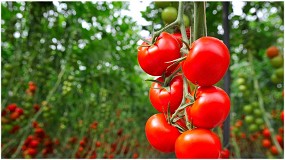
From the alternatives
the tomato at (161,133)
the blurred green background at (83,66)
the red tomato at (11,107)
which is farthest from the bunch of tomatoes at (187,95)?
the red tomato at (11,107)

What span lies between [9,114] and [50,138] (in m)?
0.75

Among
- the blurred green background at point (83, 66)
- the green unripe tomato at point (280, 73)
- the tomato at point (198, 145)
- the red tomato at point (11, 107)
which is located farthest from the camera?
the red tomato at point (11, 107)

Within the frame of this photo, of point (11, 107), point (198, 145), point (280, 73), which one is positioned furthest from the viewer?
point (11, 107)

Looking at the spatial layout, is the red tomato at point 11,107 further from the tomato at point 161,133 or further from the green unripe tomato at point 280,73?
the tomato at point 161,133

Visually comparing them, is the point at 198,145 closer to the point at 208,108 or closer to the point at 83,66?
the point at 208,108

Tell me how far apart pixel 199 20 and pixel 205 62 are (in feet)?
0.18

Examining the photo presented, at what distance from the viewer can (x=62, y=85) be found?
2486 mm

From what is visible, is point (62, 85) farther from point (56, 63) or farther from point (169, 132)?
point (169, 132)

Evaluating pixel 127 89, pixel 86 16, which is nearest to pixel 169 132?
pixel 86 16

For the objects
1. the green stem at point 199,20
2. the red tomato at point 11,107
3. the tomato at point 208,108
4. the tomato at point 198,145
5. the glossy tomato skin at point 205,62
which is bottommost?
the red tomato at point 11,107

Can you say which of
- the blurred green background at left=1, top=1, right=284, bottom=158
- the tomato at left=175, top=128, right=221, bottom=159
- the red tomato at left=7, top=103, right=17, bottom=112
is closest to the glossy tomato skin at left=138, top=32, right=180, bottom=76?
the tomato at left=175, top=128, right=221, bottom=159

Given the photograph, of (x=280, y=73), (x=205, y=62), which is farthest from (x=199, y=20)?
(x=280, y=73)

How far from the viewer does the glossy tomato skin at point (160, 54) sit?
51 centimetres

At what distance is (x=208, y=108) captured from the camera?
18.6 inches
